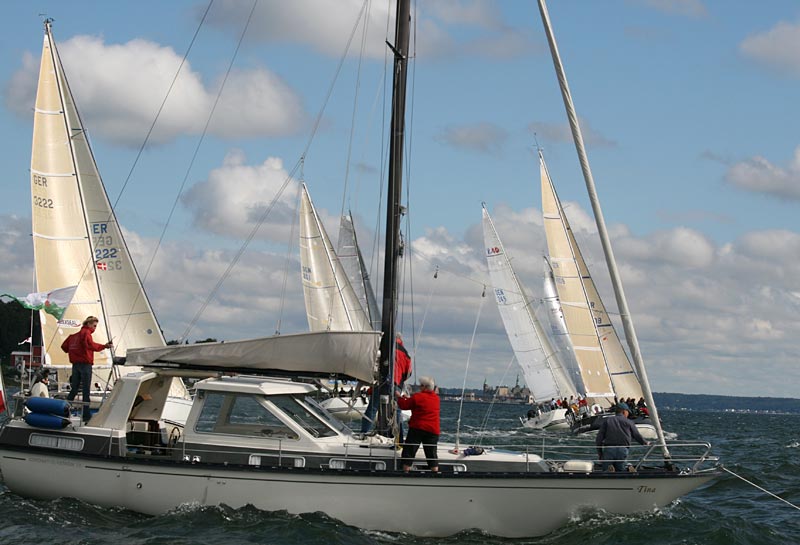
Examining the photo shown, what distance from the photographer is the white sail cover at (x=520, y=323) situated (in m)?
51.1

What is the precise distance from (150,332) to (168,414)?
31.4 feet

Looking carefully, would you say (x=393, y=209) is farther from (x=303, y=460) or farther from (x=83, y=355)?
(x=83, y=355)

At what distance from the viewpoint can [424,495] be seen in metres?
14.1

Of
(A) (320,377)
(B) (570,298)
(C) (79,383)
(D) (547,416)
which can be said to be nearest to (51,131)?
(C) (79,383)

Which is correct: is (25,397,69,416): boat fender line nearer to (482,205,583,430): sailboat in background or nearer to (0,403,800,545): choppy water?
(0,403,800,545): choppy water

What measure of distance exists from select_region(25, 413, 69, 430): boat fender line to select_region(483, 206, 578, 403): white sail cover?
1436 inches

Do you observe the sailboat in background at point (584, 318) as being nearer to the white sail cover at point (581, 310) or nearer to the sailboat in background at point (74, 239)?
the white sail cover at point (581, 310)

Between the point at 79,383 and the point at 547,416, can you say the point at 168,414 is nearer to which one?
the point at 79,383

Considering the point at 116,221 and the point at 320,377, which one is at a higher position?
the point at 116,221

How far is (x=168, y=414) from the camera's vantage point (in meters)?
17.6

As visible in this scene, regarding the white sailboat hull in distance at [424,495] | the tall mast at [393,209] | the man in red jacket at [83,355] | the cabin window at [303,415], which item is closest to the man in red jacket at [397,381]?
the tall mast at [393,209]

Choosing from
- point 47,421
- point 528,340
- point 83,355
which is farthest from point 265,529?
point 528,340

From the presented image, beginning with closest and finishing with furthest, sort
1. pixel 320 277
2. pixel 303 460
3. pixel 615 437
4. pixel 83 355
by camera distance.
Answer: pixel 303 460 < pixel 615 437 < pixel 83 355 < pixel 320 277

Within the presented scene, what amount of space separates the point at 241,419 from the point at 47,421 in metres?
3.02
